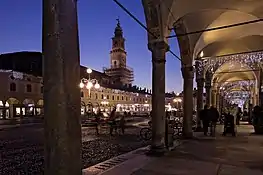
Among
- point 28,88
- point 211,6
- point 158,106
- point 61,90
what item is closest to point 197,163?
point 158,106

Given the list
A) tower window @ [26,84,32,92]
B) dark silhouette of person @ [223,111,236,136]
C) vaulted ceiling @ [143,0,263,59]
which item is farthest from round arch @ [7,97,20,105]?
dark silhouette of person @ [223,111,236,136]

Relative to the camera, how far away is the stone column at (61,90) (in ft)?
10.5

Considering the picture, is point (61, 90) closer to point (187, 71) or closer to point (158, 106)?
point (158, 106)

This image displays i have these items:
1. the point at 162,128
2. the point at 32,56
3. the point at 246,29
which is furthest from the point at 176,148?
the point at 32,56

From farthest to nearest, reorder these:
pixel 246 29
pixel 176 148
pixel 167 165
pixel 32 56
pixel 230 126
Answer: pixel 32 56
pixel 246 29
pixel 230 126
pixel 176 148
pixel 167 165

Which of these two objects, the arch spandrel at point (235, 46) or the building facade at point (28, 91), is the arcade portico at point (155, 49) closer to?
the arch spandrel at point (235, 46)

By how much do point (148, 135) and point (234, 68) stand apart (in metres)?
14.1

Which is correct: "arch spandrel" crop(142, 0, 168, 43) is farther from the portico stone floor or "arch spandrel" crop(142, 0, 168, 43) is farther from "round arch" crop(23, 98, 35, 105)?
"round arch" crop(23, 98, 35, 105)

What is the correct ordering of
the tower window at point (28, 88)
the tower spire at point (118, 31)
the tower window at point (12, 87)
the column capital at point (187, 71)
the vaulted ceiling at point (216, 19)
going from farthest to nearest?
the tower spire at point (118, 31) < the tower window at point (28, 88) < the tower window at point (12, 87) < the column capital at point (187, 71) < the vaulted ceiling at point (216, 19)

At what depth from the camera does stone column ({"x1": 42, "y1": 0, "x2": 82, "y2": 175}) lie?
10.5 feet

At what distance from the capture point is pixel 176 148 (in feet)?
30.6

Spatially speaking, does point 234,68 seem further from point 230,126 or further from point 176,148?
point 176,148

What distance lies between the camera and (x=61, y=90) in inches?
127

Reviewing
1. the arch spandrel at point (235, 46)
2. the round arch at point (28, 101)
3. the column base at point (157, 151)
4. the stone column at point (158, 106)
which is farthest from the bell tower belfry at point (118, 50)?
the column base at point (157, 151)
